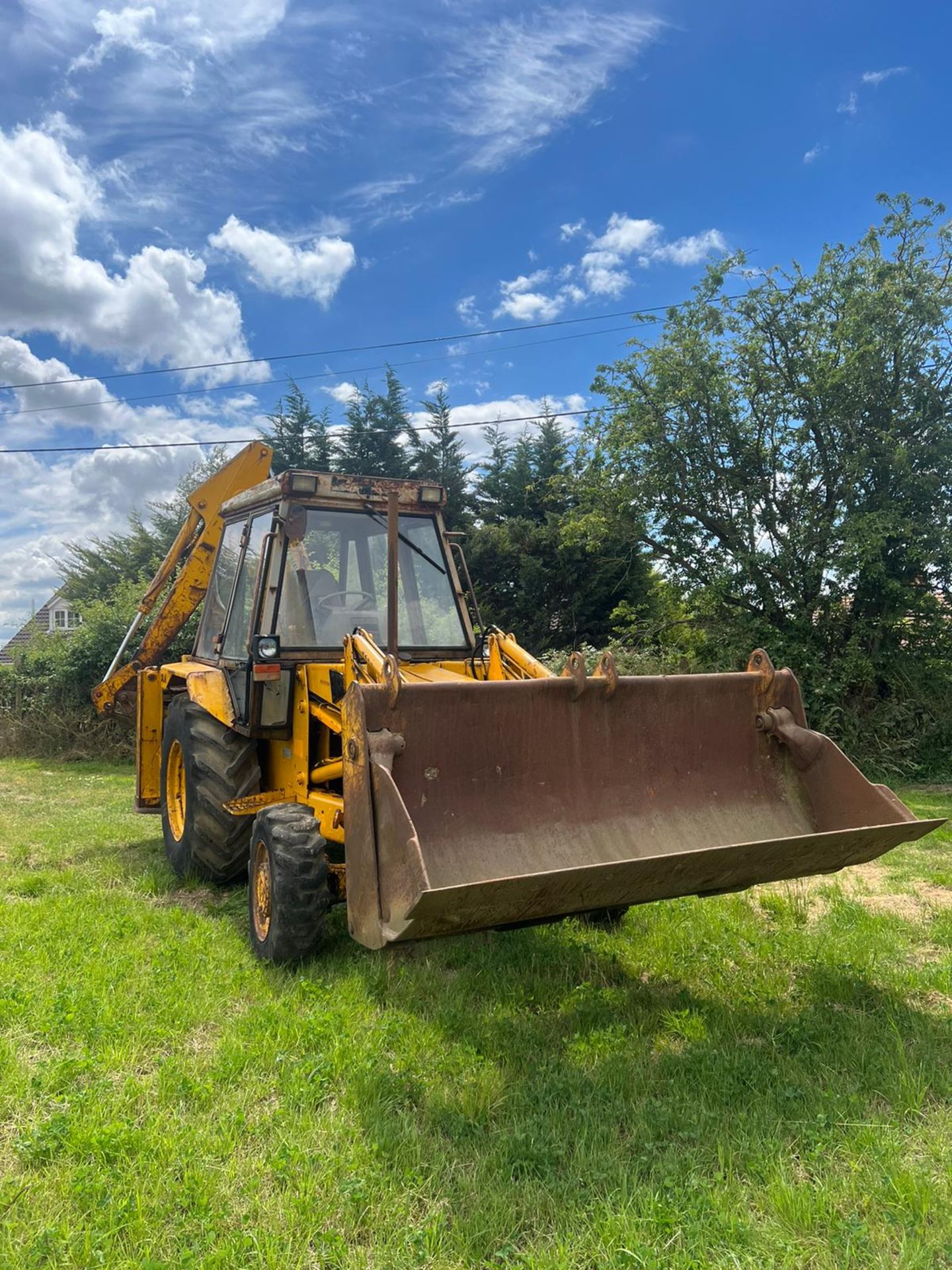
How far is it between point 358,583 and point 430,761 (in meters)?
1.98

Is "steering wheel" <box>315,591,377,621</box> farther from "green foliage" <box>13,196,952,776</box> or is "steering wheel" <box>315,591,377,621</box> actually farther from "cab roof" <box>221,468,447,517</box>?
"green foliage" <box>13,196,952,776</box>

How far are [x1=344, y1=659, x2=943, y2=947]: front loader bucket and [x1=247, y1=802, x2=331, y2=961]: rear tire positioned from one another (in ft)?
2.59

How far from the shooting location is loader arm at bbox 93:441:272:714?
7.62 meters

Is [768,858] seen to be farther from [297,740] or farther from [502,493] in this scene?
[502,493]

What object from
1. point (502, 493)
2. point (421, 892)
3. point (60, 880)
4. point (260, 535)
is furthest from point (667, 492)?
point (421, 892)

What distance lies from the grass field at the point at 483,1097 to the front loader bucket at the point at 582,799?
61cm

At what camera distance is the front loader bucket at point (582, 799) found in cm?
338

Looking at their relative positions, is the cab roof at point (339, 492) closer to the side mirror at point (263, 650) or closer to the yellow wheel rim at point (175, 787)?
the side mirror at point (263, 650)

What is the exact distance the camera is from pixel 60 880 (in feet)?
21.3

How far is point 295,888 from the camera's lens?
4422 millimetres

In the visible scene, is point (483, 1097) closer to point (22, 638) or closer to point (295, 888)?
point (295, 888)

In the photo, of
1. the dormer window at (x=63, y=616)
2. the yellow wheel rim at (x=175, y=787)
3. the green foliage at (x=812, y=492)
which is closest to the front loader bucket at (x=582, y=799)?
the yellow wheel rim at (x=175, y=787)

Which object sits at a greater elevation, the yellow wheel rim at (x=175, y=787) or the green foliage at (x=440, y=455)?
the green foliage at (x=440, y=455)

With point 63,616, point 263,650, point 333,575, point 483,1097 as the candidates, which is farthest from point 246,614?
point 63,616
